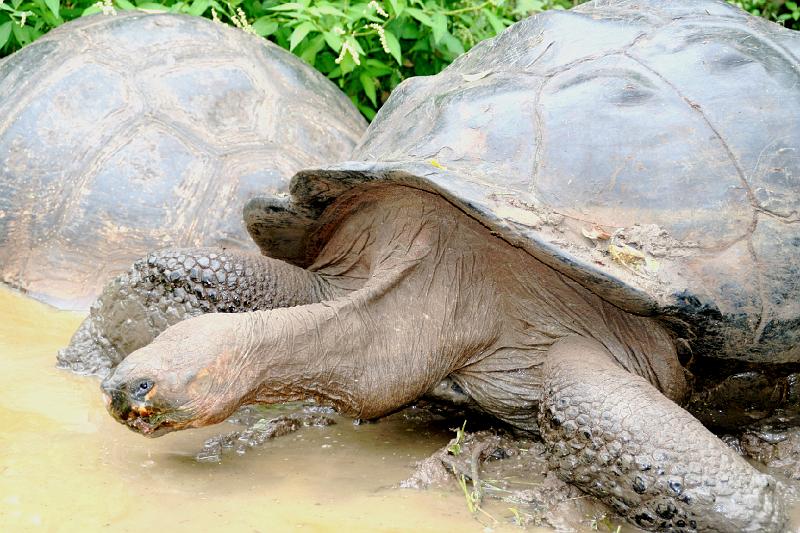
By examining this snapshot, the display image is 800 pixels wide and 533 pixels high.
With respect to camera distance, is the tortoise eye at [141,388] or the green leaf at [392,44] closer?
the tortoise eye at [141,388]

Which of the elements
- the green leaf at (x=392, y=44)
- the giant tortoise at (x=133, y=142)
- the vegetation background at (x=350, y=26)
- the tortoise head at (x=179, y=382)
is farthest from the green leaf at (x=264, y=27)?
the tortoise head at (x=179, y=382)

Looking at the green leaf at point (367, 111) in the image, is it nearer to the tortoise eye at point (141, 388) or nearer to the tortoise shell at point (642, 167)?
the tortoise shell at point (642, 167)

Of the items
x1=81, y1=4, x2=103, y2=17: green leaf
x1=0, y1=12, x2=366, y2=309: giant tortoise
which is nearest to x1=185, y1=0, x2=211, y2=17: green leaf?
x1=0, y1=12, x2=366, y2=309: giant tortoise

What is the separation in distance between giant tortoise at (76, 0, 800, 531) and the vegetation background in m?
2.28

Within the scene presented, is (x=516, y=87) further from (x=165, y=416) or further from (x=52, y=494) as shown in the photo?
(x=52, y=494)

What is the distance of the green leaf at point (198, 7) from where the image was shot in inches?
243

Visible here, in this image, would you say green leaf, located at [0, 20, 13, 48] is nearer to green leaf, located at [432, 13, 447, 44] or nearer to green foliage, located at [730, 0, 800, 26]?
green leaf, located at [432, 13, 447, 44]

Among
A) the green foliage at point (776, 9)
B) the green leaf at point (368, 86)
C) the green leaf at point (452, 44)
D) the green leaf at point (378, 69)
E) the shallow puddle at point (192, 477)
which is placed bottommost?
the shallow puddle at point (192, 477)

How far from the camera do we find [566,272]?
123 inches

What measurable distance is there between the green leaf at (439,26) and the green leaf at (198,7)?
144cm

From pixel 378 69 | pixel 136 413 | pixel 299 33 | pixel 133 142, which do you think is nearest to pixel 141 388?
pixel 136 413

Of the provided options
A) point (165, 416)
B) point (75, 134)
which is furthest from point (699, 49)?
point (75, 134)

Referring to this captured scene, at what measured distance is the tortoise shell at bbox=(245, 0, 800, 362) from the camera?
3168 mm

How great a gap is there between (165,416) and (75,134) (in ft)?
9.48
